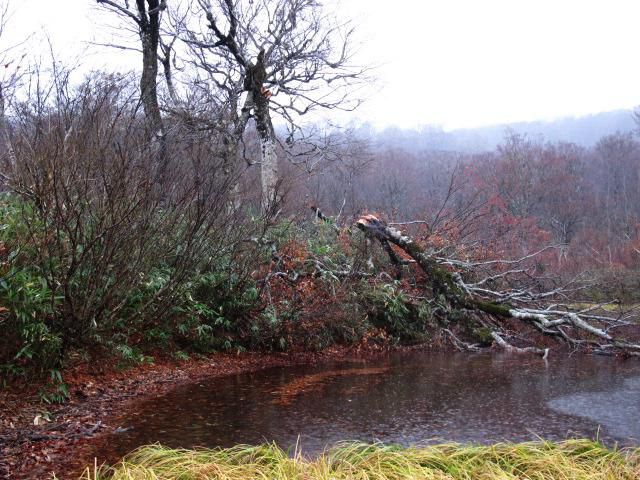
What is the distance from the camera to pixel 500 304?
10.9m

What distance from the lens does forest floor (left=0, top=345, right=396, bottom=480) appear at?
14.2 ft

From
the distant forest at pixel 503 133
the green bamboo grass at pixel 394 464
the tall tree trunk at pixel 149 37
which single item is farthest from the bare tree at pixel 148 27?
the distant forest at pixel 503 133

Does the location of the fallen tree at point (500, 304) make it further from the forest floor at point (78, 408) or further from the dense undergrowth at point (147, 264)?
the forest floor at point (78, 408)

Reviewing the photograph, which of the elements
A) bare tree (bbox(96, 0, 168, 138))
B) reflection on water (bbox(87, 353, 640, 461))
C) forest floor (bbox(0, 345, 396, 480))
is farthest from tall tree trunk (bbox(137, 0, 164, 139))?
reflection on water (bbox(87, 353, 640, 461))

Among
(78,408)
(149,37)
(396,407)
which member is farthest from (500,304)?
(149,37)

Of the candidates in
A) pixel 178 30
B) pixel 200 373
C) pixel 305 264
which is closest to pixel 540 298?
pixel 305 264

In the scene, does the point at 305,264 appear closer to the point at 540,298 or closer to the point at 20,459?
the point at 540,298

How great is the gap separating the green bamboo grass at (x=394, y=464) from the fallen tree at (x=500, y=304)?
5516 mm

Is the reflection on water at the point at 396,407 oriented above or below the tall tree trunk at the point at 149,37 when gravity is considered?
below

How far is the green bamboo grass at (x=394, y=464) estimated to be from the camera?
361 cm

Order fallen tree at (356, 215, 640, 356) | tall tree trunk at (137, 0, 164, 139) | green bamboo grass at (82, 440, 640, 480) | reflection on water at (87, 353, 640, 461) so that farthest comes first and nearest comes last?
tall tree trunk at (137, 0, 164, 139) → fallen tree at (356, 215, 640, 356) → reflection on water at (87, 353, 640, 461) → green bamboo grass at (82, 440, 640, 480)

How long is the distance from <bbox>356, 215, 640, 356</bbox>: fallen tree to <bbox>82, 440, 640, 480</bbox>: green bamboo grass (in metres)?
5.52

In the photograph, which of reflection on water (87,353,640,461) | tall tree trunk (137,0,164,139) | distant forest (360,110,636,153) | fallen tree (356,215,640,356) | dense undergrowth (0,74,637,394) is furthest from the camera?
distant forest (360,110,636,153)

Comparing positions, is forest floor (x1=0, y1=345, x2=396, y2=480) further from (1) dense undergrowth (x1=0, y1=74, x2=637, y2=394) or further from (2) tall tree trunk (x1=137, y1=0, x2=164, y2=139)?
(2) tall tree trunk (x1=137, y1=0, x2=164, y2=139)
